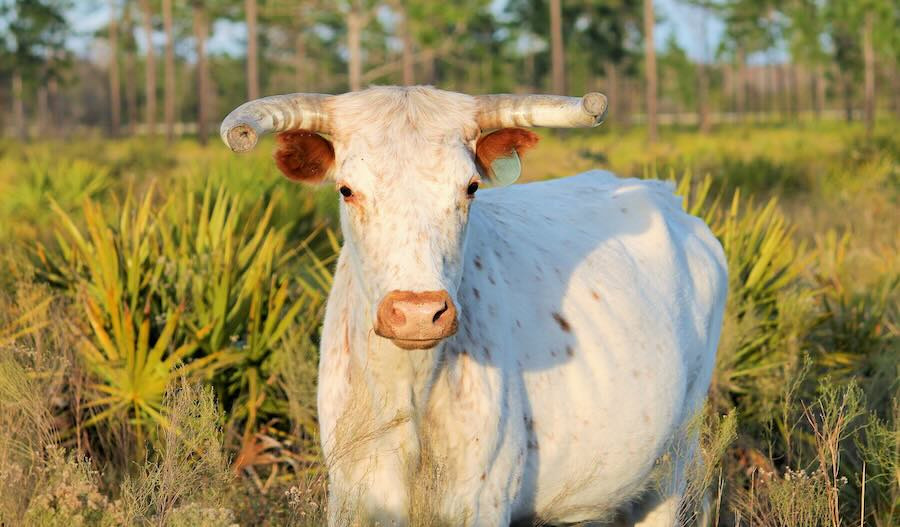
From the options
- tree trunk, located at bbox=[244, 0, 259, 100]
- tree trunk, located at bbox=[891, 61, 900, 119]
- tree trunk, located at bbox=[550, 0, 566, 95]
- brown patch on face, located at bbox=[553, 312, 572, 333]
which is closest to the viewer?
brown patch on face, located at bbox=[553, 312, 572, 333]

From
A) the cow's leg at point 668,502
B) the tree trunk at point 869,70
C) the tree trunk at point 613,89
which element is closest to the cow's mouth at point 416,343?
the cow's leg at point 668,502

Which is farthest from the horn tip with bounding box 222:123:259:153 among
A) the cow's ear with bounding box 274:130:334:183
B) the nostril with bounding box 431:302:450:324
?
the nostril with bounding box 431:302:450:324

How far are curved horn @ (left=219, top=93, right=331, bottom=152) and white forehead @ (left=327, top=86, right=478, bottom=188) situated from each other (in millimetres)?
54

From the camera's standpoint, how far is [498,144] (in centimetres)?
349

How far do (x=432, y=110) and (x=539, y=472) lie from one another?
1319 millimetres

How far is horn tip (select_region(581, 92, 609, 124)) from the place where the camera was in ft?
10.6

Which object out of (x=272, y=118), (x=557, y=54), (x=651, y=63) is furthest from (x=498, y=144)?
(x=557, y=54)

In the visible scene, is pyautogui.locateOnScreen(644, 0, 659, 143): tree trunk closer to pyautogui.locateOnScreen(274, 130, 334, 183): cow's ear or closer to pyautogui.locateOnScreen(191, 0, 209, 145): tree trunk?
pyautogui.locateOnScreen(191, 0, 209, 145): tree trunk

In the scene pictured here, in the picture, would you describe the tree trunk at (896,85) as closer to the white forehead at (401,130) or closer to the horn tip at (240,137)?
the white forehead at (401,130)

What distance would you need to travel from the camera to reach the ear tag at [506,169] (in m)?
3.51

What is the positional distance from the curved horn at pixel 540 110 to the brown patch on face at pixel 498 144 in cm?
8

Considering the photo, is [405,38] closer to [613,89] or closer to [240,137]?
Result: [613,89]

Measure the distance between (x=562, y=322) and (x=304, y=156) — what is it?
117 cm

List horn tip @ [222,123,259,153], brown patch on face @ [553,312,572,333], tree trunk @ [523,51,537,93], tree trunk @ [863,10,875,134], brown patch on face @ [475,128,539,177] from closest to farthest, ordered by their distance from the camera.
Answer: horn tip @ [222,123,259,153] → brown patch on face @ [475,128,539,177] → brown patch on face @ [553,312,572,333] → tree trunk @ [863,10,875,134] → tree trunk @ [523,51,537,93]
